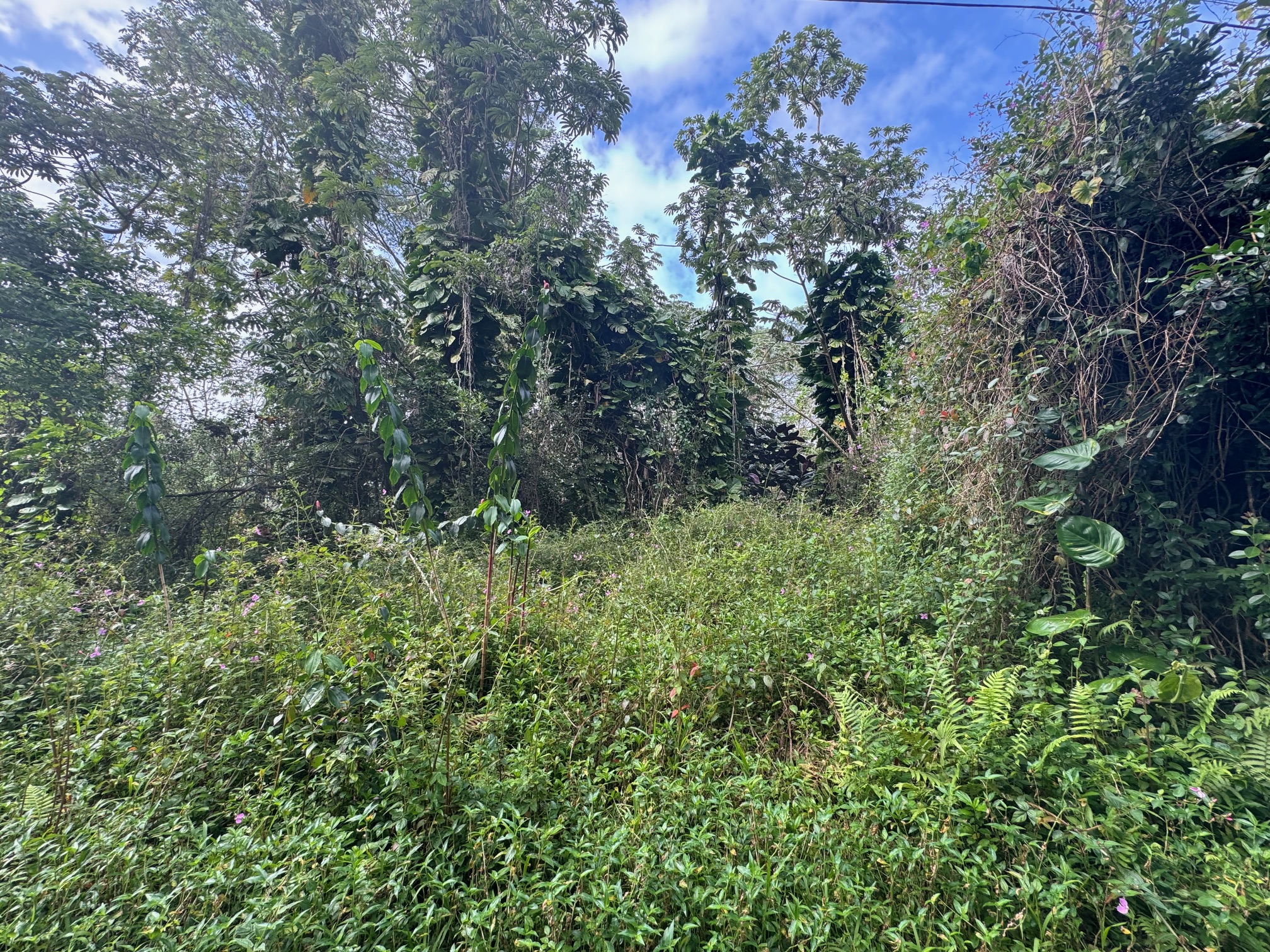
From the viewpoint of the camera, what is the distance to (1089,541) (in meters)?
1.65

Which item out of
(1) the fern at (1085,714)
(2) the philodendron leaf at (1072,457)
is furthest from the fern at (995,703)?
(2) the philodendron leaf at (1072,457)

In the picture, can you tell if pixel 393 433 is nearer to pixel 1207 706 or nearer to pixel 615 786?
pixel 615 786

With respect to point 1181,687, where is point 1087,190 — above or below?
above

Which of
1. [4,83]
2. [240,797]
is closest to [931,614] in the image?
[240,797]

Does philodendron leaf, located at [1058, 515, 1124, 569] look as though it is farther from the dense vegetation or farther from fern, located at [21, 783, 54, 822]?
fern, located at [21, 783, 54, 822]

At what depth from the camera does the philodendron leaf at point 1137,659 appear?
1.55 meters

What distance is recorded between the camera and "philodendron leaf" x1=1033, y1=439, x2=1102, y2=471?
5.60 ft

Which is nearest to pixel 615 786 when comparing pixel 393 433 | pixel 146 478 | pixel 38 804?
pixel 393 433

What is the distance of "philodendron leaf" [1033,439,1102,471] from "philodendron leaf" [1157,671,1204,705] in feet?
2.31

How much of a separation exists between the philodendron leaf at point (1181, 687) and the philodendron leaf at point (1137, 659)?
0.16 metres

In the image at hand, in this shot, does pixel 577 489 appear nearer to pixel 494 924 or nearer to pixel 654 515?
pixel 654 515

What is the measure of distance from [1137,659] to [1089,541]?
0.40m

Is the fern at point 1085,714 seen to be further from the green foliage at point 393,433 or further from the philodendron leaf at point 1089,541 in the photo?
the green foliage at point 393,433

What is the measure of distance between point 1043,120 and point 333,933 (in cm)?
387
